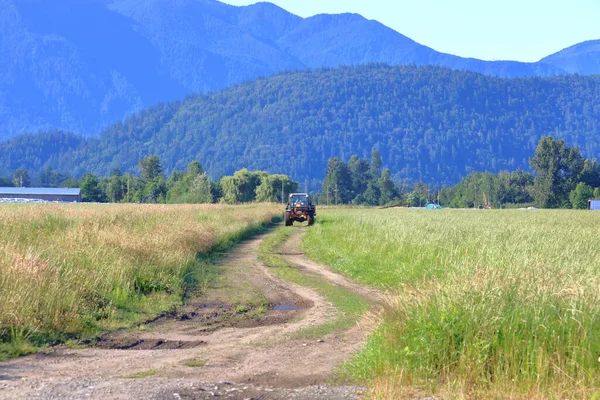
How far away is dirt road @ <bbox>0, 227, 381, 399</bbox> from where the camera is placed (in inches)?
299

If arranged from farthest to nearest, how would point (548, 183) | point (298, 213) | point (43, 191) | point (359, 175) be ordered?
point (359, 175) < point (43, 191) < point (548, 183) < point (298, 213)

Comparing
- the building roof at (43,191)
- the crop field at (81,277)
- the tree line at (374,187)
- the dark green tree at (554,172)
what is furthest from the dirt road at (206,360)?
the building roof at (43,191)

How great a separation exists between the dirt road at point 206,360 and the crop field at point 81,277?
62 centimetres

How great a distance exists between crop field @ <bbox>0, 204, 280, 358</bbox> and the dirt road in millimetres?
615

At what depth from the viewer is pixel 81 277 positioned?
12.4 meters

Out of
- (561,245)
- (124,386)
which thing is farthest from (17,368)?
(561,245)

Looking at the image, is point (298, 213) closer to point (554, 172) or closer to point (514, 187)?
point (554, 172)

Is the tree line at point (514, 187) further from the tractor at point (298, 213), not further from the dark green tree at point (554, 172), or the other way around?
the tractor at point (298, 213)

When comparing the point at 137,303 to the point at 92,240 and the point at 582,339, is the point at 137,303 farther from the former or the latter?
the point at 582,339

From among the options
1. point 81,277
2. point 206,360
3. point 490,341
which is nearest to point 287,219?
point 81,277

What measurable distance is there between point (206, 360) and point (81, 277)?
13.6 feet

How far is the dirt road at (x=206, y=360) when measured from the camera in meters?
7.60

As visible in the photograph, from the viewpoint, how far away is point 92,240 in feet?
53.9

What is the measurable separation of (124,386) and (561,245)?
14.3 meters
